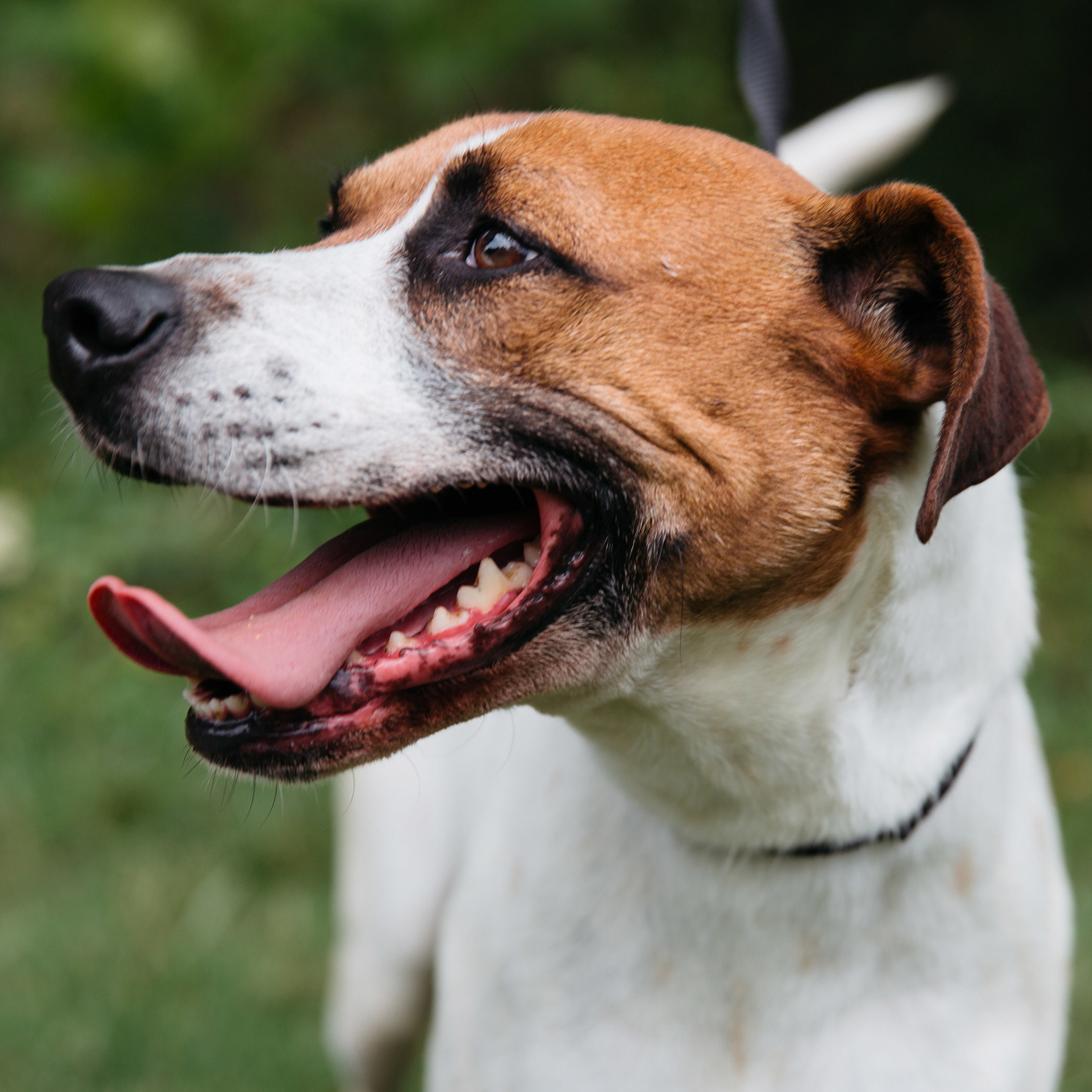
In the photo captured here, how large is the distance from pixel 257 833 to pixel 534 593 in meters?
2.75

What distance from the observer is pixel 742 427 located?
196 centimetres

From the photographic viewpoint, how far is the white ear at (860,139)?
3146mm

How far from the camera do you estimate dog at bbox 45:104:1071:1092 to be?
1901 mm

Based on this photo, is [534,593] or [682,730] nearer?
[534,593]

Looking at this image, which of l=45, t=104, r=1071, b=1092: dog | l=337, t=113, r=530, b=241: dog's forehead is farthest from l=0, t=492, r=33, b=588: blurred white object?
l=45, t=104, r=1071, b=1092: dog

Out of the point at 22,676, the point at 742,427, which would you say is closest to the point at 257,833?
the point at 22,676

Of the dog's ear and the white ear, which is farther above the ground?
the dog's ear

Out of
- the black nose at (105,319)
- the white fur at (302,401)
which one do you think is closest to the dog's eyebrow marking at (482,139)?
the white fur at (302,401)

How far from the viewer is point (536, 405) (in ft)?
6.41

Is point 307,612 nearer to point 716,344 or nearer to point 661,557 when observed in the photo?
point 661,557

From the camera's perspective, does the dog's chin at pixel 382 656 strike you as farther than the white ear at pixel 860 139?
No

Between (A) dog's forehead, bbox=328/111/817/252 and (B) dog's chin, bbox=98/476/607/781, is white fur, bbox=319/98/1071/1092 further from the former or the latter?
(A) dog's forehead, bbox=328/111/817/252

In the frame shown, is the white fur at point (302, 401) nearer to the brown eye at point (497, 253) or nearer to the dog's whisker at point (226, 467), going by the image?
the dog's whisker at point (226, 467)

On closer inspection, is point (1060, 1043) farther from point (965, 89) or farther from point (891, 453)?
point (965, 89)
